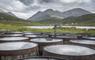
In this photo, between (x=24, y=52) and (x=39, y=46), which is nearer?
(x=24, y=52)

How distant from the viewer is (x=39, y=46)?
41.9ft

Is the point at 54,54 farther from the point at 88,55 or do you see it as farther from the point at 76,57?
the point at 88,55

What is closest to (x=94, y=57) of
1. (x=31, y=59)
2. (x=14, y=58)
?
(x=31, y=59)

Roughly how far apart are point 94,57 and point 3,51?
5673 mm

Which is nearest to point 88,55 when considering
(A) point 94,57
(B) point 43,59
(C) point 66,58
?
(A) point 94,57

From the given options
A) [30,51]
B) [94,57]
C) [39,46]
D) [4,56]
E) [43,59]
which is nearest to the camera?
[43,59]

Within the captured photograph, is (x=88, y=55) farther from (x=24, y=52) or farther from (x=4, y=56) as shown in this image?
(x=4, y=56)

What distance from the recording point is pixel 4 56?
9680 millimetres

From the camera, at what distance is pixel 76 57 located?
8328mm

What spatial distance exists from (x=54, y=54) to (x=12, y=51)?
2881mm

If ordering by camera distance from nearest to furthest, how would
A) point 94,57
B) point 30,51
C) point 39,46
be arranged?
point 94,57 → point 30,51 → point 39,46

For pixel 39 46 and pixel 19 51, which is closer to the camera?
pixel 19 51

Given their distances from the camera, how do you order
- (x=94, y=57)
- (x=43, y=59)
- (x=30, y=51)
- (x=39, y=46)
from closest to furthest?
(x=43, y=59) → (x=94, y=57) → (x=30, y=51) → (x=39, y=46)

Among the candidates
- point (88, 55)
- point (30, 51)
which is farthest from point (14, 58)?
point (88, 55)
